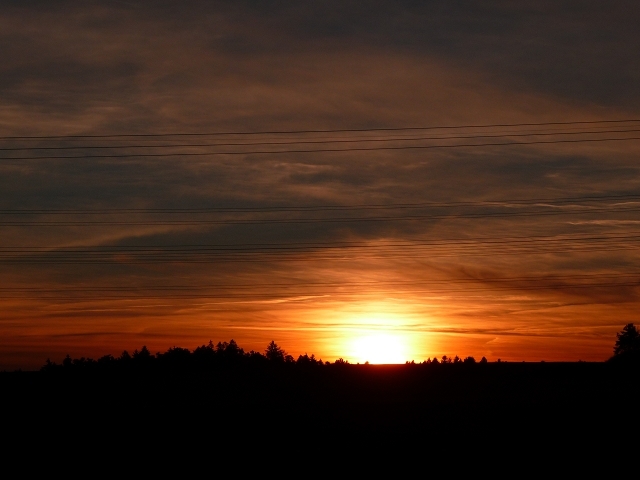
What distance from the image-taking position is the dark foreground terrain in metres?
40.0

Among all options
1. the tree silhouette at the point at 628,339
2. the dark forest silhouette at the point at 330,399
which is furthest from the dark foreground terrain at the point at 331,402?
the tree silhouette at the point at 628,339

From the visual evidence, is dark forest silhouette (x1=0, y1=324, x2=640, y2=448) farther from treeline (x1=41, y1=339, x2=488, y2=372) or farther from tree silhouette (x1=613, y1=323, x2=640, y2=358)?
tree silhouette (x1=613, y1=323, x2=640, y2=358)

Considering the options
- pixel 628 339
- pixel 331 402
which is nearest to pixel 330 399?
pixel 331 402

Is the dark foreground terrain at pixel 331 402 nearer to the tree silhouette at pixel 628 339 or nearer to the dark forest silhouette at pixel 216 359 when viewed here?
the dark forest silhouette at pixel 216 359

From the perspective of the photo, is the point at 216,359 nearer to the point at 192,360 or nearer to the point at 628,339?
the point at 192,360

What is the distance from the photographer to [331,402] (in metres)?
53.0

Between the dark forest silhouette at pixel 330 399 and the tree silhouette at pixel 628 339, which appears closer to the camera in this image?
the dark forest silhouette at pixel 330 399

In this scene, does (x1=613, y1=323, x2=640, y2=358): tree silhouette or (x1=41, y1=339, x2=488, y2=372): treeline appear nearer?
(x1=41, y1=339, x2=488, y2=372): treeline

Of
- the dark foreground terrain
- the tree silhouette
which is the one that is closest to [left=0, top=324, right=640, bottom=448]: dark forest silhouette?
the dark foreground terrain

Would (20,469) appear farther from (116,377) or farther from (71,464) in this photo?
(116,377)

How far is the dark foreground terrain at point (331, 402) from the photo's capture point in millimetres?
40000

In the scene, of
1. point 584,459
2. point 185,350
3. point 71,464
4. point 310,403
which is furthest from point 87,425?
point 185,350

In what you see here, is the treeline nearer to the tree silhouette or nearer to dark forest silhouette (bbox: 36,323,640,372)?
dark forest silhouette (bbox: 36,323,640,372)

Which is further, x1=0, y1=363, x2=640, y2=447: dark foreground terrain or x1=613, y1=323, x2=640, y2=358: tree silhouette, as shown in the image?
x1=613, y1=323, x2=640, y2=358: tree silhouette
